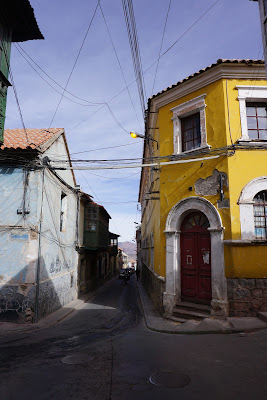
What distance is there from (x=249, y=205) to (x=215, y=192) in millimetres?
1119

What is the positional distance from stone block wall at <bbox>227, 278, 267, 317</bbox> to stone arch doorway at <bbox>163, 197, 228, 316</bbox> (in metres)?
0.25

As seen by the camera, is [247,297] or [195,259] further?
[195,259]

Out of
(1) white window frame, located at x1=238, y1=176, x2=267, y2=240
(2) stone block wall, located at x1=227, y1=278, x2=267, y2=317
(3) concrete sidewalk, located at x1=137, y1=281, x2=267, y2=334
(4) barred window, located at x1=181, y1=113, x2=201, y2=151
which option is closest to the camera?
(3) concrete sidewalk, located at x1=137, y1=281, x2=267, y2=334

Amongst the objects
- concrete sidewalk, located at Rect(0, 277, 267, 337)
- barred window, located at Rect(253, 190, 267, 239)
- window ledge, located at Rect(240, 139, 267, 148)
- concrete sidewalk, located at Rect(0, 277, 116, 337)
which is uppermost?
window ledge, located at Rect(240, 139, 267, 148)

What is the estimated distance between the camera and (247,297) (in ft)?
26.2

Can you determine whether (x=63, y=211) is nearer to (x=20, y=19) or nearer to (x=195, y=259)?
(x=195, y=259)

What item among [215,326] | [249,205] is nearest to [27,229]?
[215,326]

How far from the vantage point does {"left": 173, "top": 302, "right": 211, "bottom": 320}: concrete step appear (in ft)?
27.7

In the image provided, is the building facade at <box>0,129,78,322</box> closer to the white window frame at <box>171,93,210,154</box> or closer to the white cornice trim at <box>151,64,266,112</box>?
the white window frame at <box>171,93,210,154</box>

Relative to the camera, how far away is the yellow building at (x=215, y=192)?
26.7 ft


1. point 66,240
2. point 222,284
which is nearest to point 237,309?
point 222,284

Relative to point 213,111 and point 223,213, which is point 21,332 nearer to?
point 223,213

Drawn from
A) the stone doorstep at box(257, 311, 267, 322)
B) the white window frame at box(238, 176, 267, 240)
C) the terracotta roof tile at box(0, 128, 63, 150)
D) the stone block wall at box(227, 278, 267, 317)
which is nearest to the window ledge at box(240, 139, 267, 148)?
the white window frame at box(238, 176, 267, 240)

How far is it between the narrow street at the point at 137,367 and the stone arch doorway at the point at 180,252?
5.06ft
